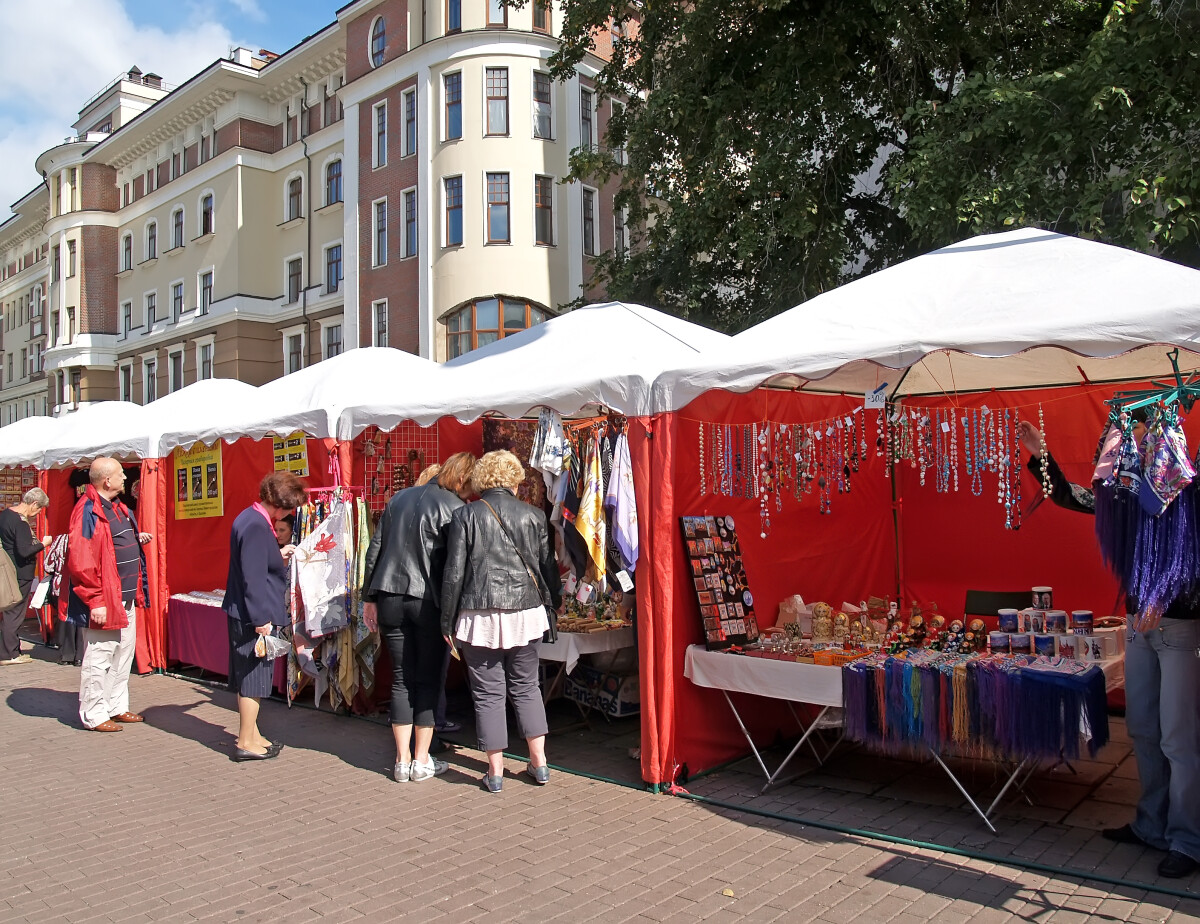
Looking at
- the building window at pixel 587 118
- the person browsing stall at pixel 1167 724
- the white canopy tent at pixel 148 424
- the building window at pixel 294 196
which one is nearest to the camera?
the person browsing stall at pixel 1167 724

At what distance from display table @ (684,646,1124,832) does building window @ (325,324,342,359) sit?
72.0 ft

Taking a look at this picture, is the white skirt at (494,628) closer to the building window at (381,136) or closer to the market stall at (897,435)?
the market stall at (897,435)

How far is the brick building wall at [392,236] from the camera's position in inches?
863

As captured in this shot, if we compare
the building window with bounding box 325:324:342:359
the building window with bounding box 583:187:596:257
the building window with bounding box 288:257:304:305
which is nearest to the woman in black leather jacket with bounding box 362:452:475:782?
the building window with bounding box 583:187:596:257

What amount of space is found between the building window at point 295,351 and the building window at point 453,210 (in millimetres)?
7780

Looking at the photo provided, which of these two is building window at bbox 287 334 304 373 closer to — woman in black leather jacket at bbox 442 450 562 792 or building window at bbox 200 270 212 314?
building window at bbox 200 270 212 314

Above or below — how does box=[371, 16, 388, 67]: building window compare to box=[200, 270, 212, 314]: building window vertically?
above

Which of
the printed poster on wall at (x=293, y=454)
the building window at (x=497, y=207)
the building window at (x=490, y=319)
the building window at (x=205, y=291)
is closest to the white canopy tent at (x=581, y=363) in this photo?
the printed poster on wall at (x=293, y=454)

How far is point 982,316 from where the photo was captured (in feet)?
13.6

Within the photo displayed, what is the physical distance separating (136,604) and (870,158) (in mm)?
9379

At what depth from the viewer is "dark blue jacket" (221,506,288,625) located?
5.77 m

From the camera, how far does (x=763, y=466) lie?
5.91 metres

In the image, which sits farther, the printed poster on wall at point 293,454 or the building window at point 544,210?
the building window at point 544,210

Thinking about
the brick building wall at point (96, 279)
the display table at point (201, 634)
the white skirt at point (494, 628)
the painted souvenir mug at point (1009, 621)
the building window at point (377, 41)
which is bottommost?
the display table at point (201, 634)
